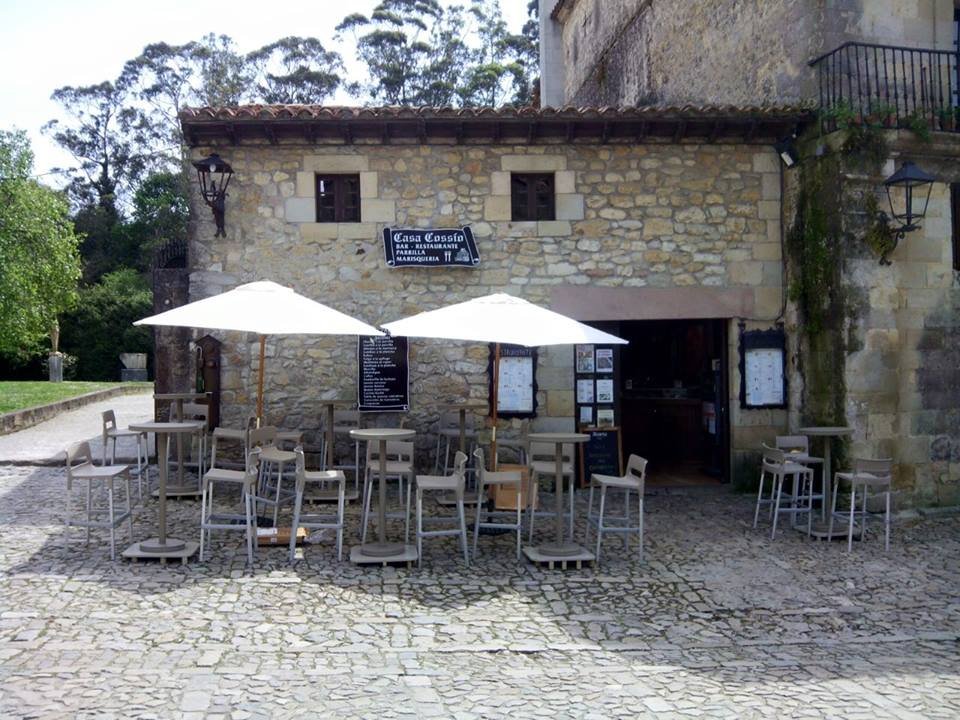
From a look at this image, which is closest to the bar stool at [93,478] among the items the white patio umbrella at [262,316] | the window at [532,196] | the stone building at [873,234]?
the white patio umbrella at [262,316]

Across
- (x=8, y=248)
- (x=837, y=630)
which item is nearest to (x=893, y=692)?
(x=837, y=630)

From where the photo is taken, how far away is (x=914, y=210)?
852cm

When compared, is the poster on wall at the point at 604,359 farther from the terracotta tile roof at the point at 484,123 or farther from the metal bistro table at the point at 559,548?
the metal bistro table at the point at 559,548

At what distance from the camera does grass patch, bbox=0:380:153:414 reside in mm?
16502

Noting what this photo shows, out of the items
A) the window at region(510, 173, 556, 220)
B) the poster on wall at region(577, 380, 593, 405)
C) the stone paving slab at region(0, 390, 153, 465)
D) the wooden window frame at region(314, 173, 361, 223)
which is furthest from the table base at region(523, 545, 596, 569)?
the stone paving slab at region(0, 390, 153, 465)

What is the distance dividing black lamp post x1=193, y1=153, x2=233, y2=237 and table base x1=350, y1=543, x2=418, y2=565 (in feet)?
13.6

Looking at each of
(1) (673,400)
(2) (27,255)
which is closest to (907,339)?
(1) (673,400)

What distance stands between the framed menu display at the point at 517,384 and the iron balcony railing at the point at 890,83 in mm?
3967

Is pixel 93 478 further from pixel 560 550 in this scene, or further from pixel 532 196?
pixel 532 196

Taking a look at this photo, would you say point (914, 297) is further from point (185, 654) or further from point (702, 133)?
point (185, 654)

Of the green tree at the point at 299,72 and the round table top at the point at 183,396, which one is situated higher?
the green tree at the point at 299,72

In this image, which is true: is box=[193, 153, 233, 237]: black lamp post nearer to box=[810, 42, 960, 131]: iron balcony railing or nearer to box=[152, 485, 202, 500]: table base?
box=[152, 485, 202, 500]: table base

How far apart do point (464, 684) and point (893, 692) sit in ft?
7.04

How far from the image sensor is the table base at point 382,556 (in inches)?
245
